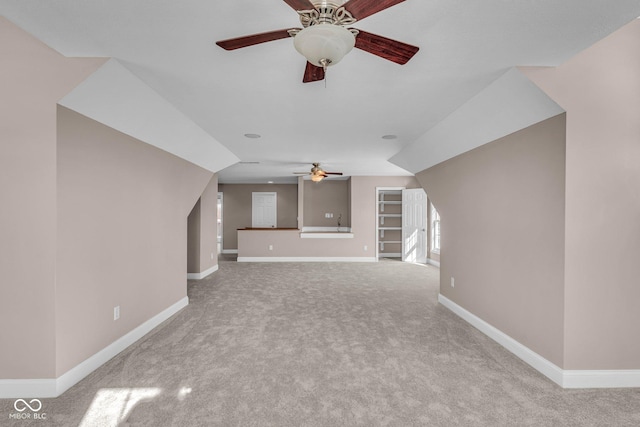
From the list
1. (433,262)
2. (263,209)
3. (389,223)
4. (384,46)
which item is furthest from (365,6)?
(263,209)

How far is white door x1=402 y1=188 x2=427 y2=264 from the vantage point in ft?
24.9

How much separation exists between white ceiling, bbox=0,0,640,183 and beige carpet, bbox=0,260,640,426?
89.5 inches

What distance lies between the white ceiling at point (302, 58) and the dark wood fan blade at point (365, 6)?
395 millimetres

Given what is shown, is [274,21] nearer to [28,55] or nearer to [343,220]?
[28,55]

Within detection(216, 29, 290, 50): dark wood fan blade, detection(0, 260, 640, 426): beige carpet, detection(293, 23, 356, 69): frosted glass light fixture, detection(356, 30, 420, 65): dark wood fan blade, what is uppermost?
detection(356, 30, 420, 65): dark wood fan blade

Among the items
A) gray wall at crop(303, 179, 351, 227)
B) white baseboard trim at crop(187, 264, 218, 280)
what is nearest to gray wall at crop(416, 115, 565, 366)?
white baseboard trim at crop(187, 264, 218, 280)

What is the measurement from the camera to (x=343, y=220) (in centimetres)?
918

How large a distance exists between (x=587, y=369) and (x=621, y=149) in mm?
1674

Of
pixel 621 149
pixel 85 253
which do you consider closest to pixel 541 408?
pixel 621 149

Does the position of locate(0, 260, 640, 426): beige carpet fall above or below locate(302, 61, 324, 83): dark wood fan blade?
below

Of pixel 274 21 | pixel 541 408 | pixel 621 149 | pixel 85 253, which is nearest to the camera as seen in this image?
pixel 274 21

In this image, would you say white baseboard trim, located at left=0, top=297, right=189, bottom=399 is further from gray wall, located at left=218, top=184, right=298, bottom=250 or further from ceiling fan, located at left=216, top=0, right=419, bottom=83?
gray wall, located at left=218, top=184, right=298, bottom=250

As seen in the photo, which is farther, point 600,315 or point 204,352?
point 204,352

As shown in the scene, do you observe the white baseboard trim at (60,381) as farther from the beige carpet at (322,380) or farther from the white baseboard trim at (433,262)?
the white baseboard trim at (433,262)
